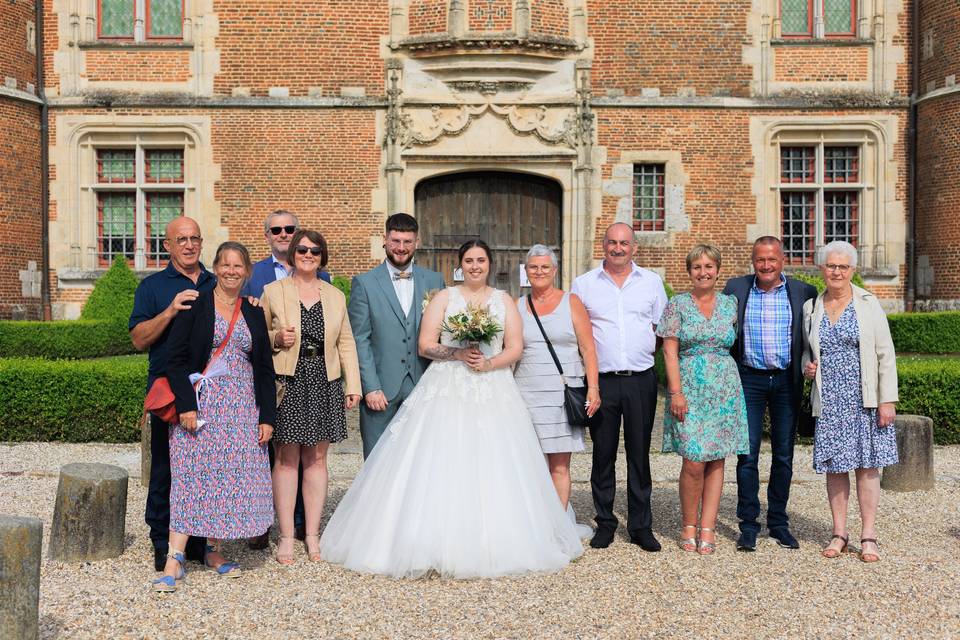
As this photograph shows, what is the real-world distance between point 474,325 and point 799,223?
11463 millimetres

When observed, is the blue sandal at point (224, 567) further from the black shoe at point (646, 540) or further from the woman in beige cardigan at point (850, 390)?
the woman in beige cardigan at point (850, 390)

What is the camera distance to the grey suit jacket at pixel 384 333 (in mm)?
5363

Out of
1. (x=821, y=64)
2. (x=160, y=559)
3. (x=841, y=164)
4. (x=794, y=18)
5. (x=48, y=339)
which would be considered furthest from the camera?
(x=841, y=164)

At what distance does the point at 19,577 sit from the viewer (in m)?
3.69

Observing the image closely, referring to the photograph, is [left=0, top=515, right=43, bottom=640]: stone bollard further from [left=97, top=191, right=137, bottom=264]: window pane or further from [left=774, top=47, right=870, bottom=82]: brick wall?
[left=774, top=47, right=870, bottom=82]: brick wall

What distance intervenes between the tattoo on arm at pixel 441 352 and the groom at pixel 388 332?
0.79ft

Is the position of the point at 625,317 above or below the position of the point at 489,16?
below

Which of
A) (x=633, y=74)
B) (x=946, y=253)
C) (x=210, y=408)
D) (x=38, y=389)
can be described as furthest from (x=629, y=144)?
(x=210, y=408)

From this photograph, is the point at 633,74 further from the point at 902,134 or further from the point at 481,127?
the point at 902,134

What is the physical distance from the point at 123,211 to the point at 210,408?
450 inches

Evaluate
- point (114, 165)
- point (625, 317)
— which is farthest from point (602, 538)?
point (114, 165)

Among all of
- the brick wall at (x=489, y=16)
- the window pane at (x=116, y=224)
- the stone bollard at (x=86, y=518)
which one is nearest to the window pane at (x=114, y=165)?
the window pane at (x=116, y=224)

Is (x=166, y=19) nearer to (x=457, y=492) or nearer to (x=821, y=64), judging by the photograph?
(x=821, y=64)

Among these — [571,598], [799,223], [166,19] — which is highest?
[166,19]
